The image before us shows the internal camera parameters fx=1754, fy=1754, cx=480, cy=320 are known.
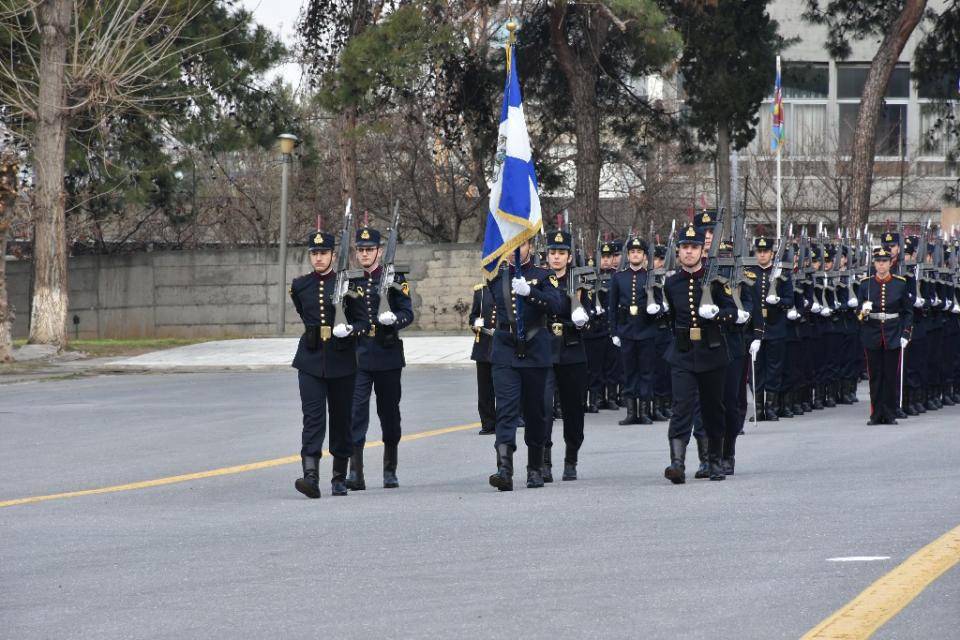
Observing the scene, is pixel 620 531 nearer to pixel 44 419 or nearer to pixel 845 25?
pixel 44 419

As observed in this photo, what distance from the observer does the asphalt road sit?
732cm

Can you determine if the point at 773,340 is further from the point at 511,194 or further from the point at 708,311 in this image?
the point at 708,311

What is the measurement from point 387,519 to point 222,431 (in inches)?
278

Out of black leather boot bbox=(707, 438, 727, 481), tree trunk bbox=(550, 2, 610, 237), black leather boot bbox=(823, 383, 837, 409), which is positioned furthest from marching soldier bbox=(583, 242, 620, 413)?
tree trunk bbox=(550, 2, 610, 237)

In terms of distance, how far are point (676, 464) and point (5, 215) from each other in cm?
1852

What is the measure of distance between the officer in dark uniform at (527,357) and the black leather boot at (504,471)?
14 cm

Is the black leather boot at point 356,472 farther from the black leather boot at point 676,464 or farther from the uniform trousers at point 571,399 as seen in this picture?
the black leather boot at point 676,464

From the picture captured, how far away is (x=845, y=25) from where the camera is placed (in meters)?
34.5

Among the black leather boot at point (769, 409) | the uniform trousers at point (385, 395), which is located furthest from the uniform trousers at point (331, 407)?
the black leather boot at point (769, 409)

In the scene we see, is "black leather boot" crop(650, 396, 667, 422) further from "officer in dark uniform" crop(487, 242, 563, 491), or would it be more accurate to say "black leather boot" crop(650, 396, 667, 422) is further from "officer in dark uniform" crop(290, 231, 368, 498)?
"officer in dark uniform" crop(290, 231, 368, 498)

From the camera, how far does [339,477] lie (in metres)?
12.0

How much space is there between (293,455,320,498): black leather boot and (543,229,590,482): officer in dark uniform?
5.76 ft

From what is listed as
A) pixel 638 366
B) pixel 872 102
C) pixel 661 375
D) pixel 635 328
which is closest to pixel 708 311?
pixel 661 375

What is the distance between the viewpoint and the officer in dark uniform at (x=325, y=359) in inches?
467
